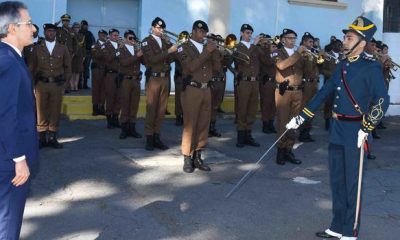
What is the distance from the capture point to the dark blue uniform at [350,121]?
4867mm

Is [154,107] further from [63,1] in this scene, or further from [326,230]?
[63,1]

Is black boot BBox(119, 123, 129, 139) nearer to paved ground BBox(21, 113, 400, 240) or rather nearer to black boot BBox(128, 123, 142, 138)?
black boot BBox(128, 123, 142, 138)

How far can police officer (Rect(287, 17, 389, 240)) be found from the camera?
487 cm

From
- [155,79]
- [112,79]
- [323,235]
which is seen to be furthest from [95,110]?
[323,235]

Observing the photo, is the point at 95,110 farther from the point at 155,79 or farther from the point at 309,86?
the point at 309,86

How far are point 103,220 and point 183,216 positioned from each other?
0.82 metres

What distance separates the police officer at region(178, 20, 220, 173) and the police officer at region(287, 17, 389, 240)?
2682mm

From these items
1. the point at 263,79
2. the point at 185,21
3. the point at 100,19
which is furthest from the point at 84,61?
the point at 263,79

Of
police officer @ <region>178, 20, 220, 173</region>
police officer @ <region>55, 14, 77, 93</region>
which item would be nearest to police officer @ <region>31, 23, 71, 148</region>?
police officer @ <region>178, 20, 220, 173</region>

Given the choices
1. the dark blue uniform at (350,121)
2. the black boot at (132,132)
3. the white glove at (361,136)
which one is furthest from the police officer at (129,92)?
the white glove at (361,136)

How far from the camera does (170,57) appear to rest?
8961 mm

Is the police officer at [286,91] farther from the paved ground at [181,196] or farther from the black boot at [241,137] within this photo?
the black boot at [241,137]

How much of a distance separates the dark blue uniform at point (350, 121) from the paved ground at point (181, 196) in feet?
1.84

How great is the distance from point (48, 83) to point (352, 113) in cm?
530
